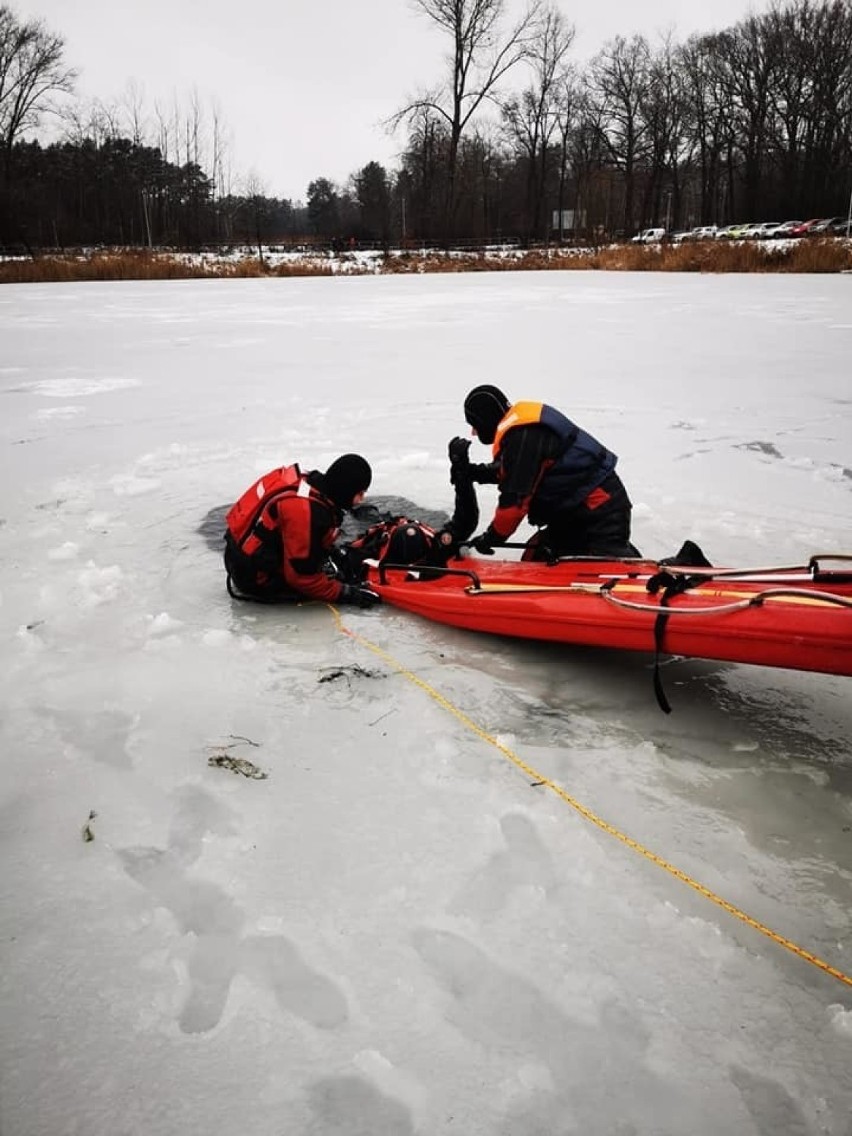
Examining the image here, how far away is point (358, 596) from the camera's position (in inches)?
132

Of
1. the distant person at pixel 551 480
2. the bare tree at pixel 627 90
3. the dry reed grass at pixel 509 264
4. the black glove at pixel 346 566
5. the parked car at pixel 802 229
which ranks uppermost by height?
the bare tree at pixel 627 90

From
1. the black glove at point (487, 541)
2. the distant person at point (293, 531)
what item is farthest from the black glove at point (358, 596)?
the black glove at point (487, 541)

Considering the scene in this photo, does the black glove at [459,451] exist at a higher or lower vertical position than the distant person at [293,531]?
higher

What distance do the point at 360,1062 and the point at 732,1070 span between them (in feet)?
2.22

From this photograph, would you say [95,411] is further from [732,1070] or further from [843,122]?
[843,122]

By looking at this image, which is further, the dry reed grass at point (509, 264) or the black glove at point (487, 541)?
the dry reed grass at point (509, 264)

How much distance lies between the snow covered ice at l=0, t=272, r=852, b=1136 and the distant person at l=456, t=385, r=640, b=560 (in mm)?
529

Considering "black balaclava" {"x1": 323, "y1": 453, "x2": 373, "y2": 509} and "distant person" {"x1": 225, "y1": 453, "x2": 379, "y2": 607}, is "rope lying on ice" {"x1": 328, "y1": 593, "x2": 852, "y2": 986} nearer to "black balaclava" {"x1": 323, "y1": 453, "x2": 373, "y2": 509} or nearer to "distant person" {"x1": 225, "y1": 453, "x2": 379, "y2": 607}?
"distant person" {"x1": 225, "y1": 453, "x2": 379, "y2": 607}

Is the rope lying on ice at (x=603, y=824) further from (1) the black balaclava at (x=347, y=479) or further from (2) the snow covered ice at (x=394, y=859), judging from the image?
(1) the black balaclava at (x=347, y=479)

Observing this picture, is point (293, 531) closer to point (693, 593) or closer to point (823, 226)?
point (693, 593)

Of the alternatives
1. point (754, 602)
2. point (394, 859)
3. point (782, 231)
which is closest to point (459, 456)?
→ point (754, 602)

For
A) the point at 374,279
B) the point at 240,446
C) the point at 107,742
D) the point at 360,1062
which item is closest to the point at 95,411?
the point at 240,446

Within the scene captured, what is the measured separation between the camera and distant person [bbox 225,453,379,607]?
3123 millimetres

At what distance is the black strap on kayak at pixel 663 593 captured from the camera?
2436 mm
